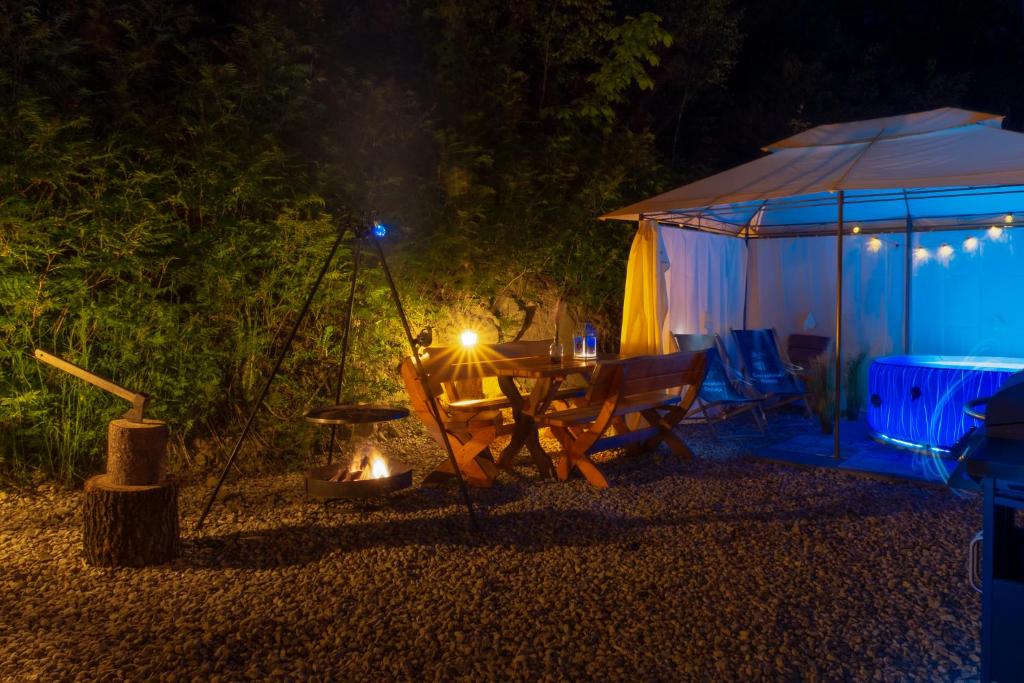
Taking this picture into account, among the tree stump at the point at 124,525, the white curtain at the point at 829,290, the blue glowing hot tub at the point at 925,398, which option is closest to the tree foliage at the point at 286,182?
the tree stump at the point at 124,525

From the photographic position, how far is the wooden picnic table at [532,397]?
177 inches

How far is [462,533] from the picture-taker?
145 inches

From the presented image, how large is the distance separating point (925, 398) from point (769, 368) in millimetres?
1823

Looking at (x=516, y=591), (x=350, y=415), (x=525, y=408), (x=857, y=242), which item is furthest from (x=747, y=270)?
(x=516, y=591)

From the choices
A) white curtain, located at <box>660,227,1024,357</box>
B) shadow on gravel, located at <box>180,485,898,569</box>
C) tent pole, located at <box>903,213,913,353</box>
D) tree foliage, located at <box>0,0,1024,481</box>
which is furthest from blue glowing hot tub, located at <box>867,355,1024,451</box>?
tree foliage, located at <box>0,0,1024,481</box>

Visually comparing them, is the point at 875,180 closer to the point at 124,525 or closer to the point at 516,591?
the point at 516,591

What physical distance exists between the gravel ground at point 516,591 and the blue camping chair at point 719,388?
1758mm

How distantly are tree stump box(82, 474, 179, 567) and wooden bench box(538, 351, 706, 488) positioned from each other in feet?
7.46

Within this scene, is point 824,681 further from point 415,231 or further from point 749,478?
point 415,231

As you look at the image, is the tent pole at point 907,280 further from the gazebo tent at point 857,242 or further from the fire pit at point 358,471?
the fire pit at point 358,471

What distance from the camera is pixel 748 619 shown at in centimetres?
275

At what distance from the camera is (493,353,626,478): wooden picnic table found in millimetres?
4488

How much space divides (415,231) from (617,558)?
11.8 feet

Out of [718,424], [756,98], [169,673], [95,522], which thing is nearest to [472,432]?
[95,522]
